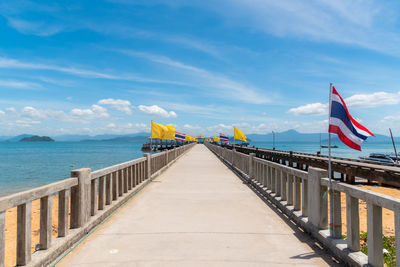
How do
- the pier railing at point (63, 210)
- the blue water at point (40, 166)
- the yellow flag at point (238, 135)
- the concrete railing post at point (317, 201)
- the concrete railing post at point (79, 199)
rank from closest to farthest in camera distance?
the pier railing at point (63, 210), the concrete railing post at point (317, 201), the concrete railing post at point (79, 199), the blue water at point (40, 166), the yellow flag at point (238, 135)

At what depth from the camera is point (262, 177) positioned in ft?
31.1

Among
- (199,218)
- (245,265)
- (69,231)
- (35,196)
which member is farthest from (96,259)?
(199,218)

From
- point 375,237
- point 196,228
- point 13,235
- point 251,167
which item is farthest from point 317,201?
point 13,235

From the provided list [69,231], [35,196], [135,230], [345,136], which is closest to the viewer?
[35,196]

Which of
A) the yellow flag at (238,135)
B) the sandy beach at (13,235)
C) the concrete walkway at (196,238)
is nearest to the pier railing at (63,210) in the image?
the concrete walkway at (196,238)

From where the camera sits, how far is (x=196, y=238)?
16.0 feet

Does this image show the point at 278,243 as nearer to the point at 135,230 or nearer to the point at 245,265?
the point at 245,265

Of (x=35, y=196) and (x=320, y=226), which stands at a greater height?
(x=35, y=196)

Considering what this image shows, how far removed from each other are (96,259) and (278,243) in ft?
9.38

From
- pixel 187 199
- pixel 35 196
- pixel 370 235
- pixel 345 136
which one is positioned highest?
pixel 345 136

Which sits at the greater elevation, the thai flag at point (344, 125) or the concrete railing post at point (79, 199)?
the thai flag at point (344, 125)

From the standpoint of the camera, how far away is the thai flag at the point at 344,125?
13.5 feet

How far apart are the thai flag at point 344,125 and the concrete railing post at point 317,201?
2.60ft

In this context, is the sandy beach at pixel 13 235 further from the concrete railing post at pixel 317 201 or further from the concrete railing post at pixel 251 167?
the concrete railing post at pixel 251 167
